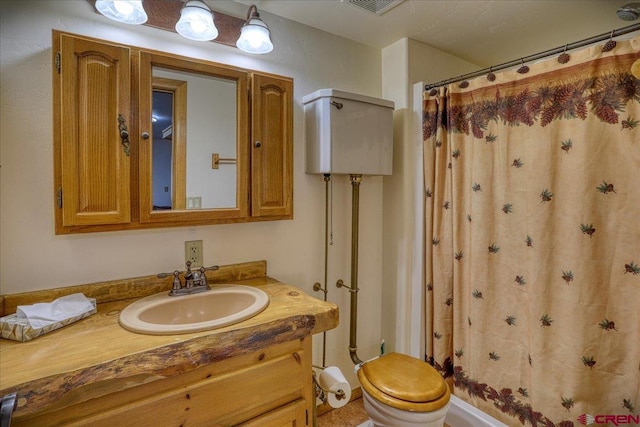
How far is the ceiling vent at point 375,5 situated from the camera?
60.0 inches

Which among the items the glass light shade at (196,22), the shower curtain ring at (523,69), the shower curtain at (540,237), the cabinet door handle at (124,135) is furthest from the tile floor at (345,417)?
the glass light shade at (196,22)

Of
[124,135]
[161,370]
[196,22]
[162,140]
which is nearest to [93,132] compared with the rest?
[124,135]

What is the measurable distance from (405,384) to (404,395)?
6 cm

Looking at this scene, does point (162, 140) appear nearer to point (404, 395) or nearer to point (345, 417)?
point (404, 395)

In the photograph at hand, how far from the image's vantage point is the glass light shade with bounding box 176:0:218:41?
1.23m

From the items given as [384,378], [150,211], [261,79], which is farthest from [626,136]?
[150,211]

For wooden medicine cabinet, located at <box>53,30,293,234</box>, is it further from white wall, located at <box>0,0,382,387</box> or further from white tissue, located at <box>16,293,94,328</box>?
white tissue, located at <box>16,293,94,328</box>

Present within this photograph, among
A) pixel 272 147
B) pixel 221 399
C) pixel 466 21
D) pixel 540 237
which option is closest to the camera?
pixel 221 399

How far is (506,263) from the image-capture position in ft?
5.12

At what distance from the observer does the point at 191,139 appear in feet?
4.46

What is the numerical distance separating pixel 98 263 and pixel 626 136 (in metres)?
2.03

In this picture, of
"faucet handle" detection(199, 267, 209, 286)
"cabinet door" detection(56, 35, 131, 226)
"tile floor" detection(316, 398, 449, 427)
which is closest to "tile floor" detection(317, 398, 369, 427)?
"tile floor" detection(316, 398, 449, 427)

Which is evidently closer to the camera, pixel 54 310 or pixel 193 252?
pixel 54 310

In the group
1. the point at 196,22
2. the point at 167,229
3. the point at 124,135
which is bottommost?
the point at 167,229
